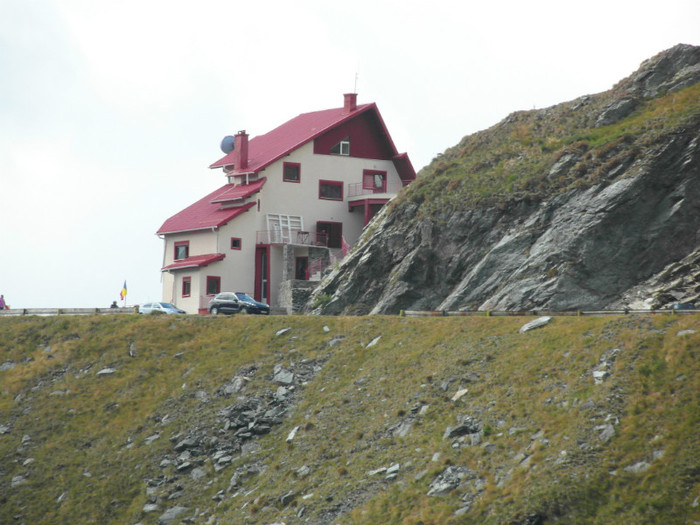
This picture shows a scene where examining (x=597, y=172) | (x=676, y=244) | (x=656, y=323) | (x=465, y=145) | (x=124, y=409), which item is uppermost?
(x=465, y=145)

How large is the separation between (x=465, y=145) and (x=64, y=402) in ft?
99.3

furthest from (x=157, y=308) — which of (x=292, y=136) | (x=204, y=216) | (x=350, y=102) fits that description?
(x=350, y=102)

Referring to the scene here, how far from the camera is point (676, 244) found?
43344 millimetres

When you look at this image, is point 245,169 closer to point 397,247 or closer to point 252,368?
point 397,247

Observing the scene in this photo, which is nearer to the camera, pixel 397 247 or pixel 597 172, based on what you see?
pixel 597 172

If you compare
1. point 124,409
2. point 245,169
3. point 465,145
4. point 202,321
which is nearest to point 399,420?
point 124,409

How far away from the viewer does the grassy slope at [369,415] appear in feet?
89.0

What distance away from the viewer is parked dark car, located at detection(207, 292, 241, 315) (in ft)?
192

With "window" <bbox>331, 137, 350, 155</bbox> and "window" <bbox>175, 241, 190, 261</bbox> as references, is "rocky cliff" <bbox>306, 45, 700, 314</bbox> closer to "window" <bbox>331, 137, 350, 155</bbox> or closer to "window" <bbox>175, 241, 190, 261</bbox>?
"window" <bbox>331, 137, 350, 155</bbox>

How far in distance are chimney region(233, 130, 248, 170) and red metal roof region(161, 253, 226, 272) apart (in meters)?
8.13

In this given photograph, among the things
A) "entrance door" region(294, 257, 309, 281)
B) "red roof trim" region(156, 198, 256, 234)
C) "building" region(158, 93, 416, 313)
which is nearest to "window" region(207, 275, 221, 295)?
"building" region(158, 93, 416, 313)

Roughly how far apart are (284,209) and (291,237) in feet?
7.71

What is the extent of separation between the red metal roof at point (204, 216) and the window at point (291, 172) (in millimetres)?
3741

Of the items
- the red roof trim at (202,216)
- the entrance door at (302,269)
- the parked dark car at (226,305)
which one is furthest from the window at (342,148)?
the parked dark car at (226,305)
